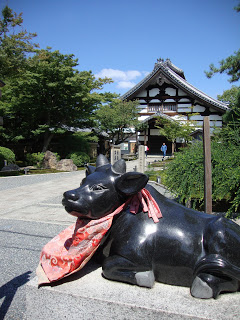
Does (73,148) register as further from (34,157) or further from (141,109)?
(141,109)

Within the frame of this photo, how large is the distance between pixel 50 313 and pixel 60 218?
3648mm

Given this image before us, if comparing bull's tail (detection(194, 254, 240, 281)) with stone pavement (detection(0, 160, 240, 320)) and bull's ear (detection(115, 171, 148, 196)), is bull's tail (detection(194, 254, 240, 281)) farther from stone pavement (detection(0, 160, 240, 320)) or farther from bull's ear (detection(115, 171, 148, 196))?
bull's ear (detection(115, 171, 148, 196))

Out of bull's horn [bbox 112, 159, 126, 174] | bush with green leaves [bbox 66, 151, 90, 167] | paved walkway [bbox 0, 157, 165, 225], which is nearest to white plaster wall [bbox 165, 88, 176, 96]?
bush with green leaves [bbox 66, 151, 90, 167]

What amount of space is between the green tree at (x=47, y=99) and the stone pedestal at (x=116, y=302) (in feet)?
53.4

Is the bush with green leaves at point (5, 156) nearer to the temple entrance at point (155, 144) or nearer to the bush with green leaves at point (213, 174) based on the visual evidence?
the bush with green leaves at point (213, 174)

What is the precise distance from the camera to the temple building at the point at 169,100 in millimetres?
21219

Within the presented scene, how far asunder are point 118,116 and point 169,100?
5.14m

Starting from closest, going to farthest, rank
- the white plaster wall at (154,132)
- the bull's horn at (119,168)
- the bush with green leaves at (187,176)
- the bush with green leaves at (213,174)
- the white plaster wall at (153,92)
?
the bull's horn at (119,168) → the bush with green leaves at (213,174) → the bush with green leaves at (187,176) → the white plaster wall at (153,92) → the white plaster wall at (154,132)

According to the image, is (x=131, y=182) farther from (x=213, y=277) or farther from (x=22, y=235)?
(x=22, y=235)

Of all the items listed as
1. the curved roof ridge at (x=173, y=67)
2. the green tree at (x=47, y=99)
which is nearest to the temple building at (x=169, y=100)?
the green tree at (x=47, y=99)

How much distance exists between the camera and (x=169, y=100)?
22.8 metres

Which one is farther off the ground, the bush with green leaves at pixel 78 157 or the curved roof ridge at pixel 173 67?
the curved roof ridge at pixel 173 67

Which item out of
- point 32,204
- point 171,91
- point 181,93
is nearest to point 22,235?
point 32,204

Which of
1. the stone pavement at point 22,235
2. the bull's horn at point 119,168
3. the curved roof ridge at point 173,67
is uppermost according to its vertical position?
the curved roof ridge at point 173,67
